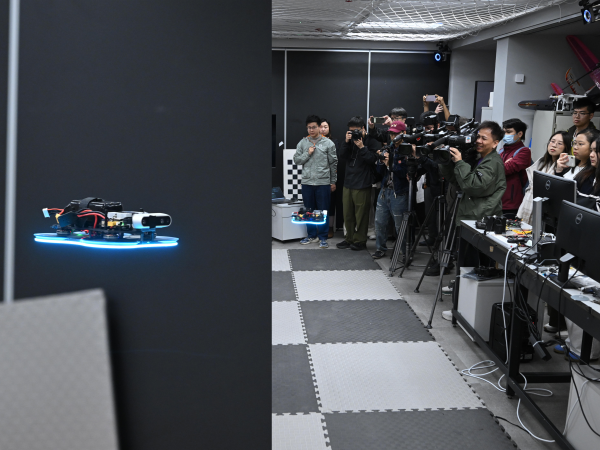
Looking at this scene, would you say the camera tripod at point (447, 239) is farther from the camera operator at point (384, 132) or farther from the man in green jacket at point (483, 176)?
the camera operator at point (384, 132)

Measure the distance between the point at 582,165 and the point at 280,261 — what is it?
3180mm

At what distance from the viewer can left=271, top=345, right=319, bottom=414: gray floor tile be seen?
3061mm

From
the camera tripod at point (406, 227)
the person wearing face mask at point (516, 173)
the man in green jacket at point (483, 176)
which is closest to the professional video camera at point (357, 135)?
the camera tripod at point (406, 227)

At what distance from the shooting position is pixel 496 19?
5.53 metres

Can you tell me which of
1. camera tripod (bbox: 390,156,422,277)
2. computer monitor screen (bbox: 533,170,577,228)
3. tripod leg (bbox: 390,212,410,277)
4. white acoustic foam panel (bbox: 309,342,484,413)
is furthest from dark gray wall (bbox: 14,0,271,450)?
tripod leg (bbox: 390,212,410,277)

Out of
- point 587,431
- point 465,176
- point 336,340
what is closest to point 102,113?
point 587,431

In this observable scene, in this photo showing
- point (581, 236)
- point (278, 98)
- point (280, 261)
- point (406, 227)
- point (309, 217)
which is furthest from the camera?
point (278, 98)

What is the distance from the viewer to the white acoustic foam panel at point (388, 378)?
311 centimetres

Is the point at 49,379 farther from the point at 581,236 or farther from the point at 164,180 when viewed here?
the point at 581,236

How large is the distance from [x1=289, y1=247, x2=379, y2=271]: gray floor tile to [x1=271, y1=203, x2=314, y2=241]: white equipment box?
47 centimetres

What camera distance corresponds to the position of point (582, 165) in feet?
13.2

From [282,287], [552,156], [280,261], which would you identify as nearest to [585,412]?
[552,156]

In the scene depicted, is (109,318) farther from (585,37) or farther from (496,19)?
(585,37)

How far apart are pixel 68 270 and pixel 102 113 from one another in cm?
49
